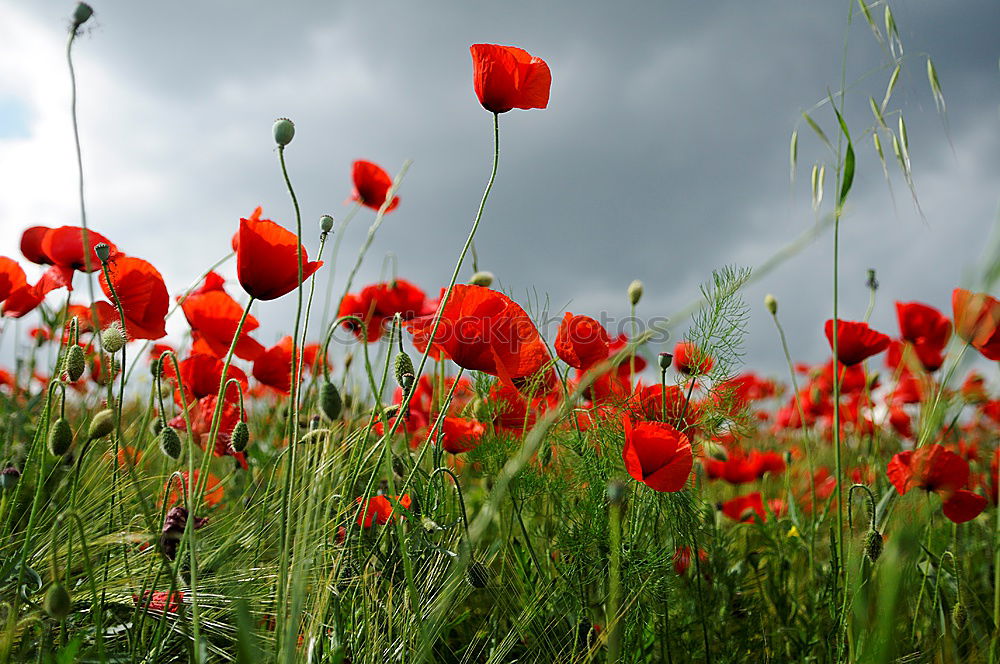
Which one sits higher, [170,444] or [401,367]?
[401,367]

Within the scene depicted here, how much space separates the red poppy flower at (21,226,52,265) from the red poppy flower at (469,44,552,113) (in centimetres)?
97

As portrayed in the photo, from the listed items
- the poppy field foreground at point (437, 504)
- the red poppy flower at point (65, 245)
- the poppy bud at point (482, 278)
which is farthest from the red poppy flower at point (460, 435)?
Answer: the red poppy flower at point (65, 245)

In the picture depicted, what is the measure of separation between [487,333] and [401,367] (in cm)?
12

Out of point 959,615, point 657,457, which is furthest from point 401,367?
point 959,615

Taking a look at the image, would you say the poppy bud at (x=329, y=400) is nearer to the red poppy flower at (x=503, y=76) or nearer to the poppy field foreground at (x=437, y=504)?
the poppy field foreground at (x=437, y=504)

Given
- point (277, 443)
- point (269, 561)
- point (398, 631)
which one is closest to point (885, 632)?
point (398, 631)

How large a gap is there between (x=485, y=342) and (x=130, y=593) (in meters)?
0.56

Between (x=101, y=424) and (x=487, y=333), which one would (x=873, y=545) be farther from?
(x=101, y=424)

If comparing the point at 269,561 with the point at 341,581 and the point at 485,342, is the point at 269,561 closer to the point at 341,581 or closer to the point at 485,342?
the point at 341,581

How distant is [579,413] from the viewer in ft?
4.05

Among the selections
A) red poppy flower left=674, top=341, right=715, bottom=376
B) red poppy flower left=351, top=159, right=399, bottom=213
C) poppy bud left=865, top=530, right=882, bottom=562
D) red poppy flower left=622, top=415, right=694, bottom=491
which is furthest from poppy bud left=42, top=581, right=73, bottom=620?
red poppy flower left=351, top=159, right=399, bottom=213

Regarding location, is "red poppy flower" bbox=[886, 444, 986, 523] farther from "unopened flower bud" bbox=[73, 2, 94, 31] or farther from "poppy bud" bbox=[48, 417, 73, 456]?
"unopened flower bud" bbox=[73, 2, 94, 31]

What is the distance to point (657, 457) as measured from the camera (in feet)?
3.10

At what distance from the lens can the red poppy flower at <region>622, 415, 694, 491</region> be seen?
936 millimetres
